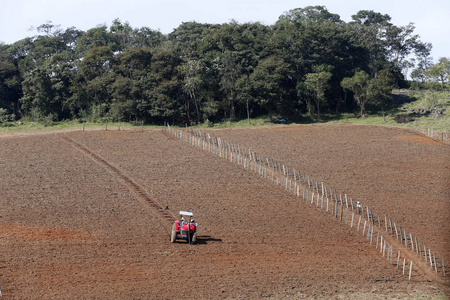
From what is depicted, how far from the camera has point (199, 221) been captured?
30047 mm

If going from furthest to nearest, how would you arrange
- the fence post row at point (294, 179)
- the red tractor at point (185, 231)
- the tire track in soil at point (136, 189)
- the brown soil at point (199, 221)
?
the tire track in soil at point (136, 189), the fence post row at point (294, 179), the red tractor at point (185, 231), the brown soil at point (199, 221)

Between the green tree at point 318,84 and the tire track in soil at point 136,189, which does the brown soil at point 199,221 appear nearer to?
the tire track in soil at point 136,189

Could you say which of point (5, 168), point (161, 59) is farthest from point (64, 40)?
point (5, 168)

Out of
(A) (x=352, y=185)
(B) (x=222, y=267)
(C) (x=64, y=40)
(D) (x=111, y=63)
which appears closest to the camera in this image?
(B) (x=222, y=267)

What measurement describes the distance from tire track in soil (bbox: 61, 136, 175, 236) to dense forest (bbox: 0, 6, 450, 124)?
69.5ft

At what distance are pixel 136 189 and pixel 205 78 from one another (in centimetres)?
3862

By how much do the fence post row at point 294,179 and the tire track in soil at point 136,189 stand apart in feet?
32.2

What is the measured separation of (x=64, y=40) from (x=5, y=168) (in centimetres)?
6486

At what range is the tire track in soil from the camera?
3017cm

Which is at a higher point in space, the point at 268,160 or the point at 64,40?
the point at 64,40

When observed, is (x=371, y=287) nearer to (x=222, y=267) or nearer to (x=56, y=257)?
(x=222, y=267)

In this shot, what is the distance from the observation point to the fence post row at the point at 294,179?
27367 mm

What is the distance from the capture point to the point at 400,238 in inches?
1124

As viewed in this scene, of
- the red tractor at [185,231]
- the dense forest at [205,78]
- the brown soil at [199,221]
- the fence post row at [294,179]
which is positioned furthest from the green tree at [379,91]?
the red tractor at [185,231]
